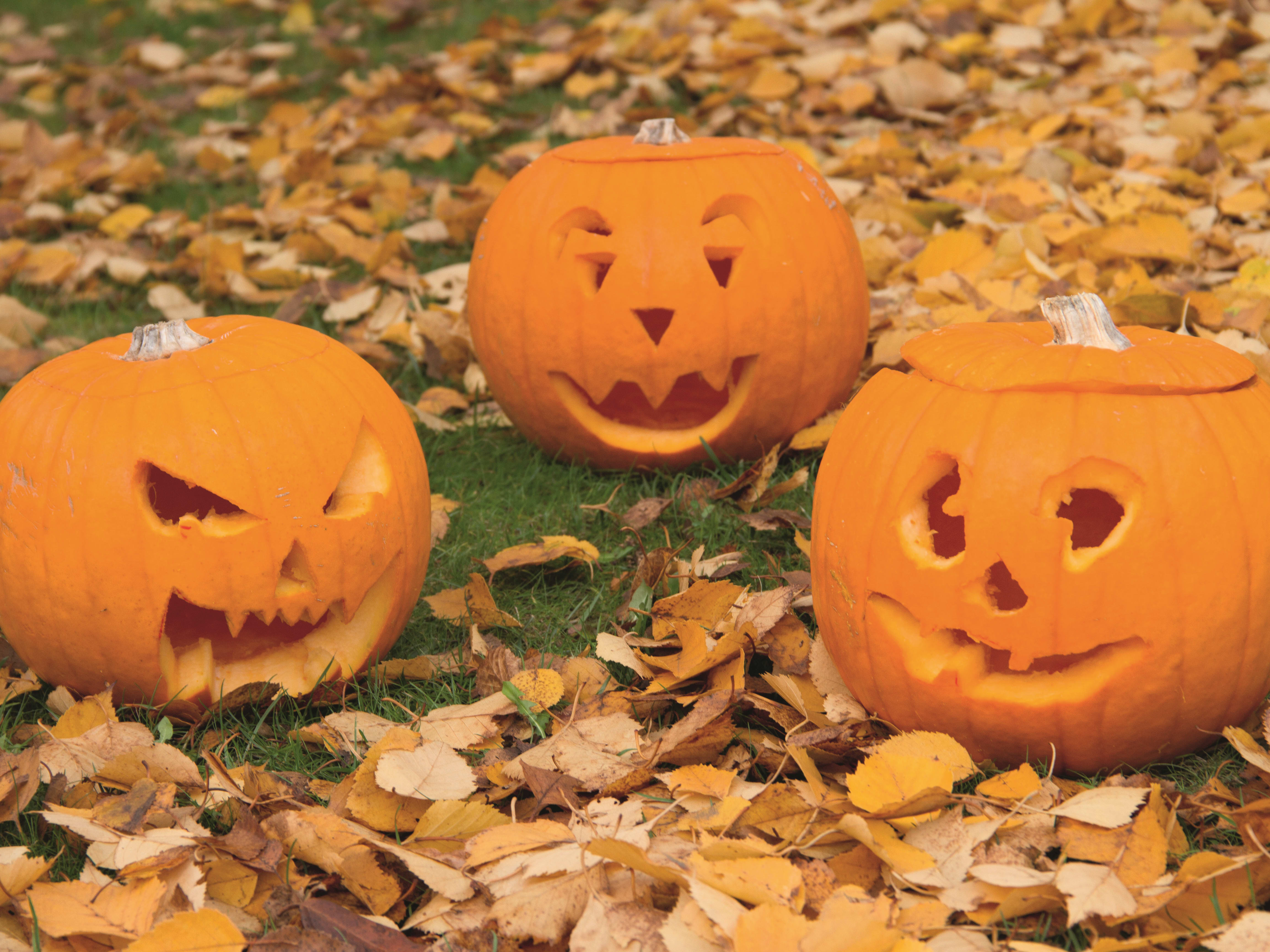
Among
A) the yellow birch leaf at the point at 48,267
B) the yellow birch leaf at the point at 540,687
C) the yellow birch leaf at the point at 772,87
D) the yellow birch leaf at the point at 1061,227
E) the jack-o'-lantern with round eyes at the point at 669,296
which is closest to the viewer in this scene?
the yellow birch leaf at the point at 540,687

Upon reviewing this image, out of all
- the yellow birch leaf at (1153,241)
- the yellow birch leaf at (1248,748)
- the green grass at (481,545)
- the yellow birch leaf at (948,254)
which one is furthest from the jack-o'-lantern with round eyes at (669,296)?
the yellow birch leaf at (1248,748)

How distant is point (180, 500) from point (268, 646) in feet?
1.13

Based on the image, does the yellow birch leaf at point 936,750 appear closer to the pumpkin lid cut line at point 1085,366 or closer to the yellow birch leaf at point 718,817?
the yellow birch leaf at point 718,817

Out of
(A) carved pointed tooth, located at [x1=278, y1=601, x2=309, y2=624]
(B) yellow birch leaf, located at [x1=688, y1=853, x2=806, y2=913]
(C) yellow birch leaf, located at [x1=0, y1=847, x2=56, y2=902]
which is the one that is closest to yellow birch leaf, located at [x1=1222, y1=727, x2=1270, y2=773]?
(B) yellow birch leaf, located at [x1=688, y1=853, x2=806, y2=913]

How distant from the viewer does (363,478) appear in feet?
7.93

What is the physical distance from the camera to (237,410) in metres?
2.23

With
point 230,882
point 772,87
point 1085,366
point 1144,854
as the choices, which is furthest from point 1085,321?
point 772,87

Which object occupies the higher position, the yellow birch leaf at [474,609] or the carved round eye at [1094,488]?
the carved round eye at [1094,488]

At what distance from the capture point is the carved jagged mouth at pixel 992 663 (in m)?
1.98

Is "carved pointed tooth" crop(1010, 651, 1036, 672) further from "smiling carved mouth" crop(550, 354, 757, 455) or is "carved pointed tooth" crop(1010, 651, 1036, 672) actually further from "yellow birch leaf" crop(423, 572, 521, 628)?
"smiling carved mouth" crop(550, 354, 757, 455)

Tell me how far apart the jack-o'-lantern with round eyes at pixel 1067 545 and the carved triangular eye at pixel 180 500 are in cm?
122

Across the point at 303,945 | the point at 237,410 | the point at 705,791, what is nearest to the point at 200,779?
the point at 303,945

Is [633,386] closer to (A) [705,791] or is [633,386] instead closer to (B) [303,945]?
(A) [705,791]

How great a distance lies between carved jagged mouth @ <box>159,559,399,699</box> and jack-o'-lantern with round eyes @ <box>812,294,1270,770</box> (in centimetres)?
97
